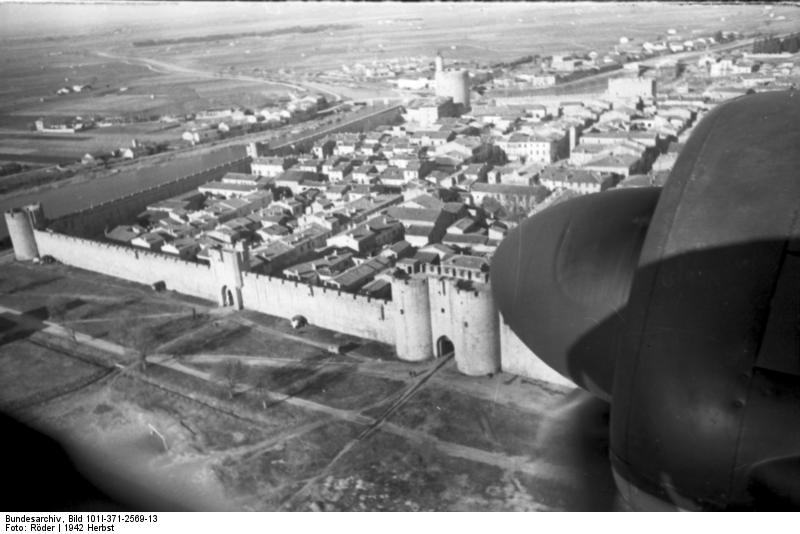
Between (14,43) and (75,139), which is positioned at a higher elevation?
(14,43)

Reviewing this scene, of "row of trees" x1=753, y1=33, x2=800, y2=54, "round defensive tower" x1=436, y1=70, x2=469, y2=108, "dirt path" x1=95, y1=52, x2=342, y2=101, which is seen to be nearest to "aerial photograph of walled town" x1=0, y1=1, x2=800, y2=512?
"row of trees" x1=753, y1=33, x2=800, y2=54

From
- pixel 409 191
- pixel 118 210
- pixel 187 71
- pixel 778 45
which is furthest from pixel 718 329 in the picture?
pixel 187 71

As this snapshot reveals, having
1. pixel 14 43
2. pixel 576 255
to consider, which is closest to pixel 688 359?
pixel 576 255

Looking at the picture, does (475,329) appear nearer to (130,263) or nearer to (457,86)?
(130,263)

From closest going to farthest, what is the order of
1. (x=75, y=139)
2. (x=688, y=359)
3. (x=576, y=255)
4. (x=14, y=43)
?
(x=688, y=359), (x=576, y=255), (x=14, y=43), (x=75, y=139)

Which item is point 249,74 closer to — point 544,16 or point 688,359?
point 544,16
